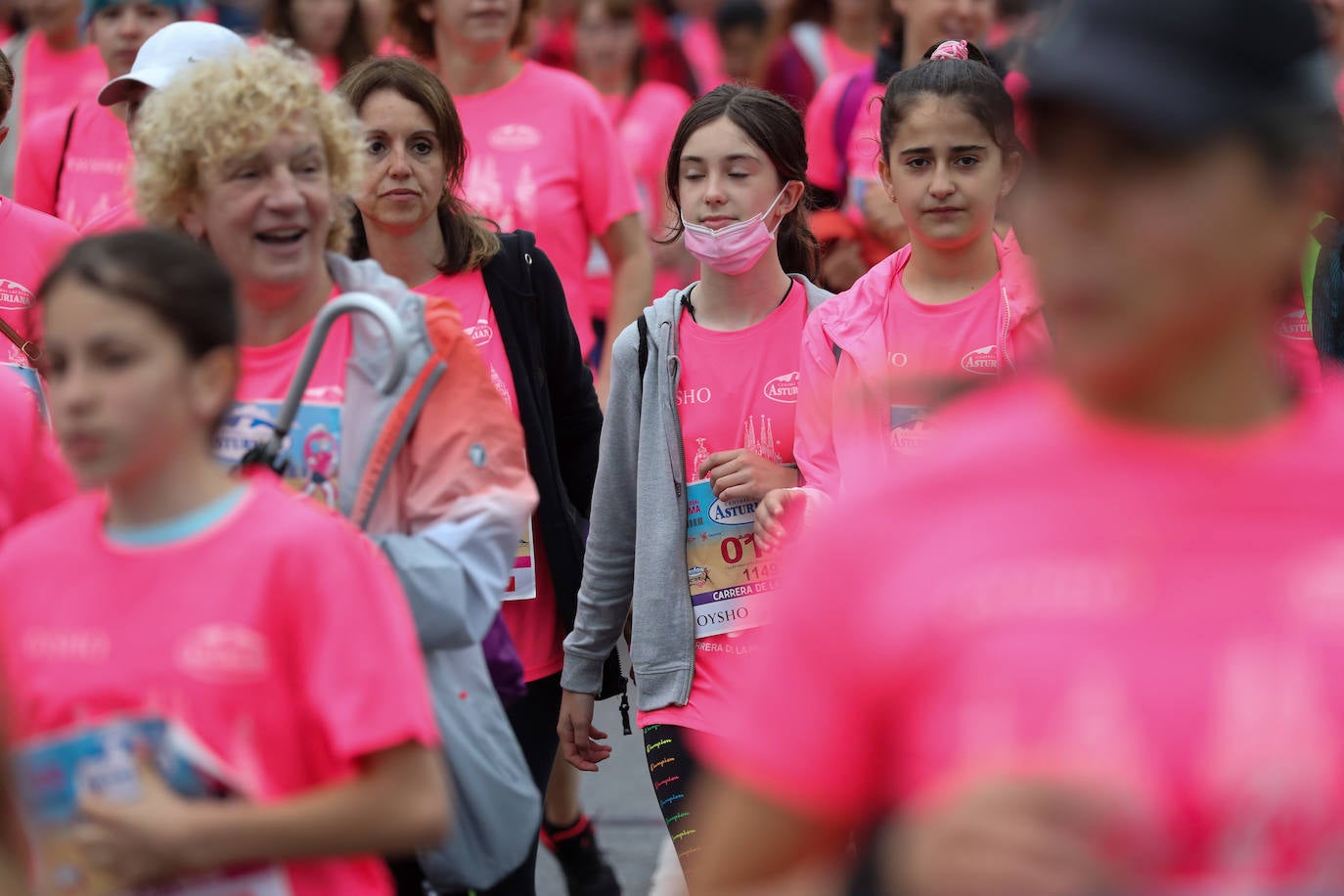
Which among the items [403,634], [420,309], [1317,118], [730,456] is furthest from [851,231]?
[1317,118]

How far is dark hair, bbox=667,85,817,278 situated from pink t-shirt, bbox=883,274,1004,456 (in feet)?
1.70

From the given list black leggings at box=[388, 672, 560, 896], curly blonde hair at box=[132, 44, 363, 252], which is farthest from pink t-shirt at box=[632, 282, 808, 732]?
curly blonde hair at box=[132, 44, 363, 252]

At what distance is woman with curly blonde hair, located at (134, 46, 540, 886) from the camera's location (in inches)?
124

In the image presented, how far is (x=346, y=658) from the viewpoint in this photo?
7.58 feet

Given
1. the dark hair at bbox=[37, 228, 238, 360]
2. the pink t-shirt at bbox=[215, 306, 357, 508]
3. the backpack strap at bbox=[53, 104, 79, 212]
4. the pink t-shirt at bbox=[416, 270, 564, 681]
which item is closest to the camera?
the dark hair at bbox=[37, 228, 238, 360]

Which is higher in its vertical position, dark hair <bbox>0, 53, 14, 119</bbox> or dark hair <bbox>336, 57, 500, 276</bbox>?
dark hair <bbox>0, 53, 14, 119</bbox>

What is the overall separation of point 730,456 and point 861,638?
2.57 m

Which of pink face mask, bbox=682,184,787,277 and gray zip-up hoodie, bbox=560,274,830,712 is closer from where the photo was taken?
gray zip-up hoodie, bbox=560,274,830,712

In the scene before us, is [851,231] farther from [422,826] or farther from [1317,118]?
[1317,118]

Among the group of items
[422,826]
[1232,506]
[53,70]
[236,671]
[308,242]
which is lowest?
[422,826]

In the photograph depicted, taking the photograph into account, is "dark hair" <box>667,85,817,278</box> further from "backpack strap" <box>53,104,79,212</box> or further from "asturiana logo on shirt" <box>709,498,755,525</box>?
"backpack strap" <box>53,104,79,212</box>

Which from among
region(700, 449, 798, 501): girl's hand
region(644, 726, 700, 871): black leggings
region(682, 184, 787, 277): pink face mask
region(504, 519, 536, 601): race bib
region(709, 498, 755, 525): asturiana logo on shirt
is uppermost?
region(682, 184, 787, 277): pink face mask

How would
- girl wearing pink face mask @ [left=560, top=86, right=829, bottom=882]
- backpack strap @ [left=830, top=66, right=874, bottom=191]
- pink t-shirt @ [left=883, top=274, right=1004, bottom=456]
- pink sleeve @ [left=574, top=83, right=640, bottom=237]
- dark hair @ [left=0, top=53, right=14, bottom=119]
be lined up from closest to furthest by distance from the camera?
pink t-shirt @ [left=883, top=274, right=1004, bottom=456] → girl wearing pink face mask @ [left=560, top=86, right=829, bottom=882] → dark hair @ [left=0, top=53, right=14, bottom=119] → pink sleeve @ [left=574, top=83, right=640, bottom=237] → backpack strap @ [left=830, top=66, right=874, bottom=191]

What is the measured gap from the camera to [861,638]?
5.39 feet
